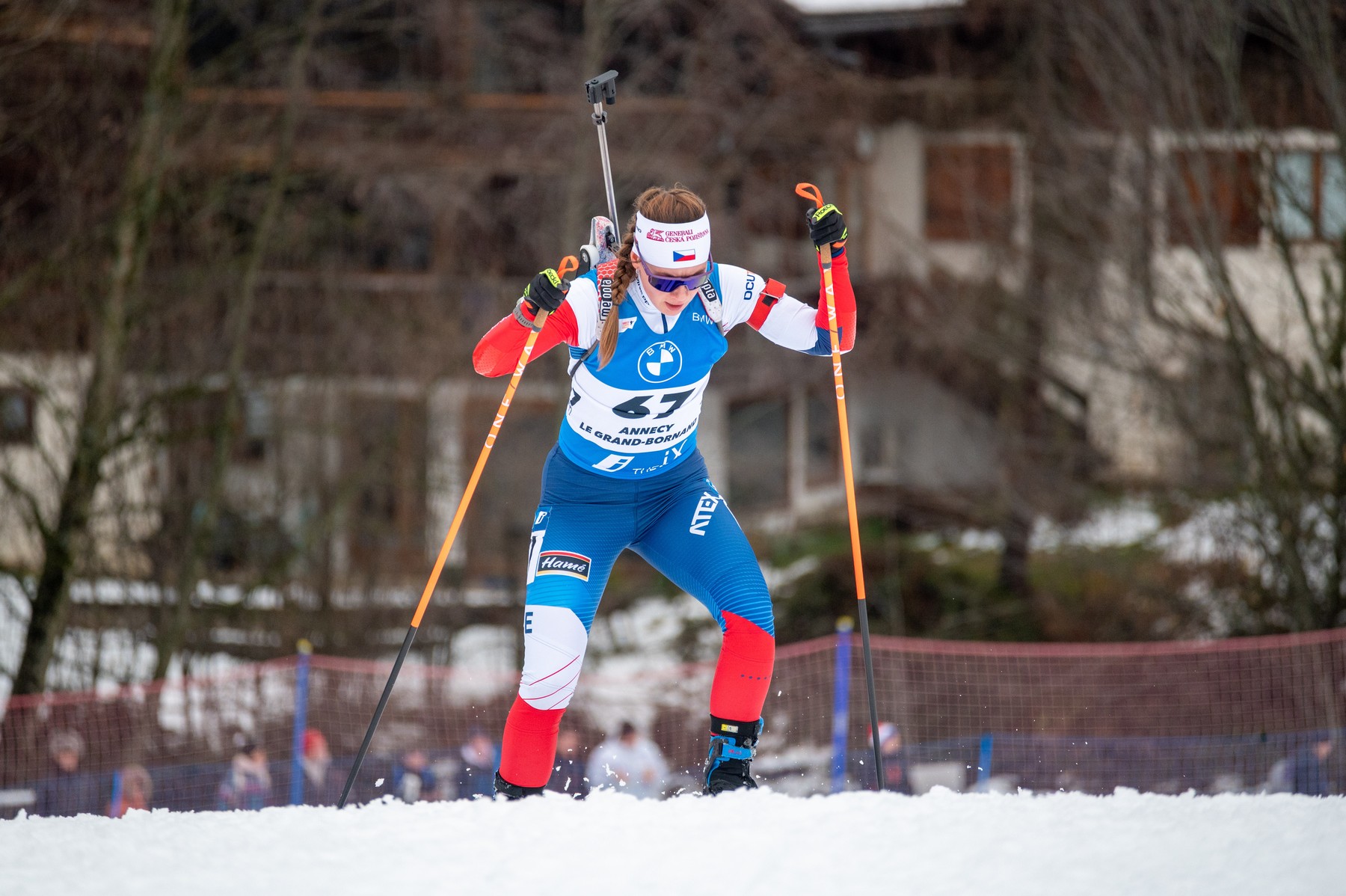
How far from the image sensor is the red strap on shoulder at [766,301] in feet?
13.3

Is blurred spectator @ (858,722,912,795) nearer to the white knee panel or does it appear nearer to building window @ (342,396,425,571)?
the white knee panel

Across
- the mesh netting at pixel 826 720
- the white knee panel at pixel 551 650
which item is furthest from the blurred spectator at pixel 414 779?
the white knee panel at pixel 551 650

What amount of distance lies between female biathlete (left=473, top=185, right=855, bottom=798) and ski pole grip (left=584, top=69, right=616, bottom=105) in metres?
0.69

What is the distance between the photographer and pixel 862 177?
14.5 m

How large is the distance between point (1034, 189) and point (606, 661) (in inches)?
255

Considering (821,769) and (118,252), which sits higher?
(118,252)

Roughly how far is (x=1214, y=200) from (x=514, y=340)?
8.09 metres

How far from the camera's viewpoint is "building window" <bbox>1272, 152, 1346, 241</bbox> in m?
9.38

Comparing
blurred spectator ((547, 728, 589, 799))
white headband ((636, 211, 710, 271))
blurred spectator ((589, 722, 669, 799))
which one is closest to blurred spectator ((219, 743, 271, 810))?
blurred spectator ((547, 728, 589, 799))

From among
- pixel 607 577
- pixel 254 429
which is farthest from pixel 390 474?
pixel 607 577

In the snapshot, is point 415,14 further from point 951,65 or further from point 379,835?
point 379,835

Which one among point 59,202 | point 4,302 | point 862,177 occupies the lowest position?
point 4,302

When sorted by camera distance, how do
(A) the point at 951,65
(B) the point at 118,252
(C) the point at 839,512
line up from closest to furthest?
(B) the point at 118,252
(A) the point at 951,65
(C) the point at 839,512

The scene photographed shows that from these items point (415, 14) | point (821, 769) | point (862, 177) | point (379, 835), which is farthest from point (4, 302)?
point (862, 177)
